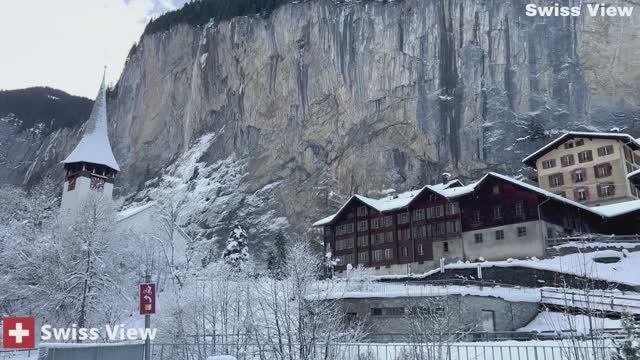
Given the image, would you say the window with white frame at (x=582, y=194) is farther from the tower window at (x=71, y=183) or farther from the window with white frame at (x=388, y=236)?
the tower window at (x=71, y=183)

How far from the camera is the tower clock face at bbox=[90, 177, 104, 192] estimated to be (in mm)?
72844

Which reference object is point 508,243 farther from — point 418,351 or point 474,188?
point 418,351

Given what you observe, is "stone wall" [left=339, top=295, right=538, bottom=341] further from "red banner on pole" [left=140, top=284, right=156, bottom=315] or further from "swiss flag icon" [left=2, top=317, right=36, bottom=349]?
"swiss flag icon" [left=2, top=317, right=36, bottom=349]

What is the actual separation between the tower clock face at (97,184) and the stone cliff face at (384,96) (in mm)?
14775

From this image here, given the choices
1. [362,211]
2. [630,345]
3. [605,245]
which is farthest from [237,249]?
[630,345]

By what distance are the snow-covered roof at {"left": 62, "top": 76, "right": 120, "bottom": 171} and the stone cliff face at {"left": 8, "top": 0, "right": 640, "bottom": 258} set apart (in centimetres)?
1602

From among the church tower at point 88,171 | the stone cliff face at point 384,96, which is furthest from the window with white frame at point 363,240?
the church tower at point 88,171

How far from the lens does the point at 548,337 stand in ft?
62.5

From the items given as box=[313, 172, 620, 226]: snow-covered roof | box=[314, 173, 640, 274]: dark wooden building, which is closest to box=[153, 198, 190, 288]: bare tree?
box=[314, 173, 640, 274]: dark wooden building

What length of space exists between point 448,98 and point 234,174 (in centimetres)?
3581

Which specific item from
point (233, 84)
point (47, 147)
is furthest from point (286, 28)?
point (47, 147)

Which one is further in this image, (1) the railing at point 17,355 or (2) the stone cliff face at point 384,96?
(2) the stone cliff face at point 384,96

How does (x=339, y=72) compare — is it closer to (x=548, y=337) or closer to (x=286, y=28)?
(x=286, y=28)

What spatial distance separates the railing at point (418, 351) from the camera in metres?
11.8
